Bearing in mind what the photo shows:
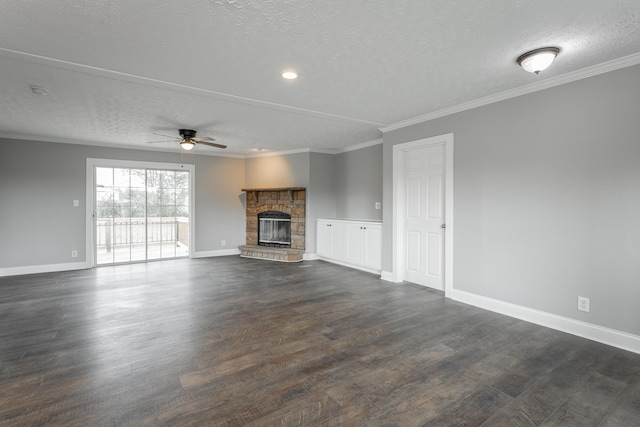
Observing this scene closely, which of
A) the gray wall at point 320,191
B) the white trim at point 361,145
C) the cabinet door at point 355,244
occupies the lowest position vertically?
the cabinet door at point 355,244

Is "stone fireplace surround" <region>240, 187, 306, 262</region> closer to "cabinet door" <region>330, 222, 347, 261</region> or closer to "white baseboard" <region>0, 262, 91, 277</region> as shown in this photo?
"cabinet door" <region>330, 222, 347, 261</region>

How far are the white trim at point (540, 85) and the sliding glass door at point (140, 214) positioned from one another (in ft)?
17.9

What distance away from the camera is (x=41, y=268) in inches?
236

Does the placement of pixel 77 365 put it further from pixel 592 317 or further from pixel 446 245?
pixel 592 317

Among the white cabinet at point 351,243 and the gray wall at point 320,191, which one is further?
the gray wall at point 320,191

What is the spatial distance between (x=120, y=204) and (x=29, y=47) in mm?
4748

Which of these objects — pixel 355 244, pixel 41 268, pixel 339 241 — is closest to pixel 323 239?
pixel 339 241

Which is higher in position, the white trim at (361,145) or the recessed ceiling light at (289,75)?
the white trim at (361,145)

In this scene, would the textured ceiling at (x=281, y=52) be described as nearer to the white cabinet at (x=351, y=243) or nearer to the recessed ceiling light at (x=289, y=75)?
the recessed ceiling light at (x=289, y=75)

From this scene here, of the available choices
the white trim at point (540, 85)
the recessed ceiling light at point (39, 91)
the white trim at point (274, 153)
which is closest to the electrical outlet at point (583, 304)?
the white trim at point (540, 85)

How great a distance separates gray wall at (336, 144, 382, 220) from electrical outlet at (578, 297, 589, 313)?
364cm

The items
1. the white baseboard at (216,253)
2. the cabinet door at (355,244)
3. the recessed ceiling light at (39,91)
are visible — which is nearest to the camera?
the recessed ceiling light at (39,91)

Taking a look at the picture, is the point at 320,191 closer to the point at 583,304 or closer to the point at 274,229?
the point at 274,229

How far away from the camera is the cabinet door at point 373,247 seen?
5.70 m
